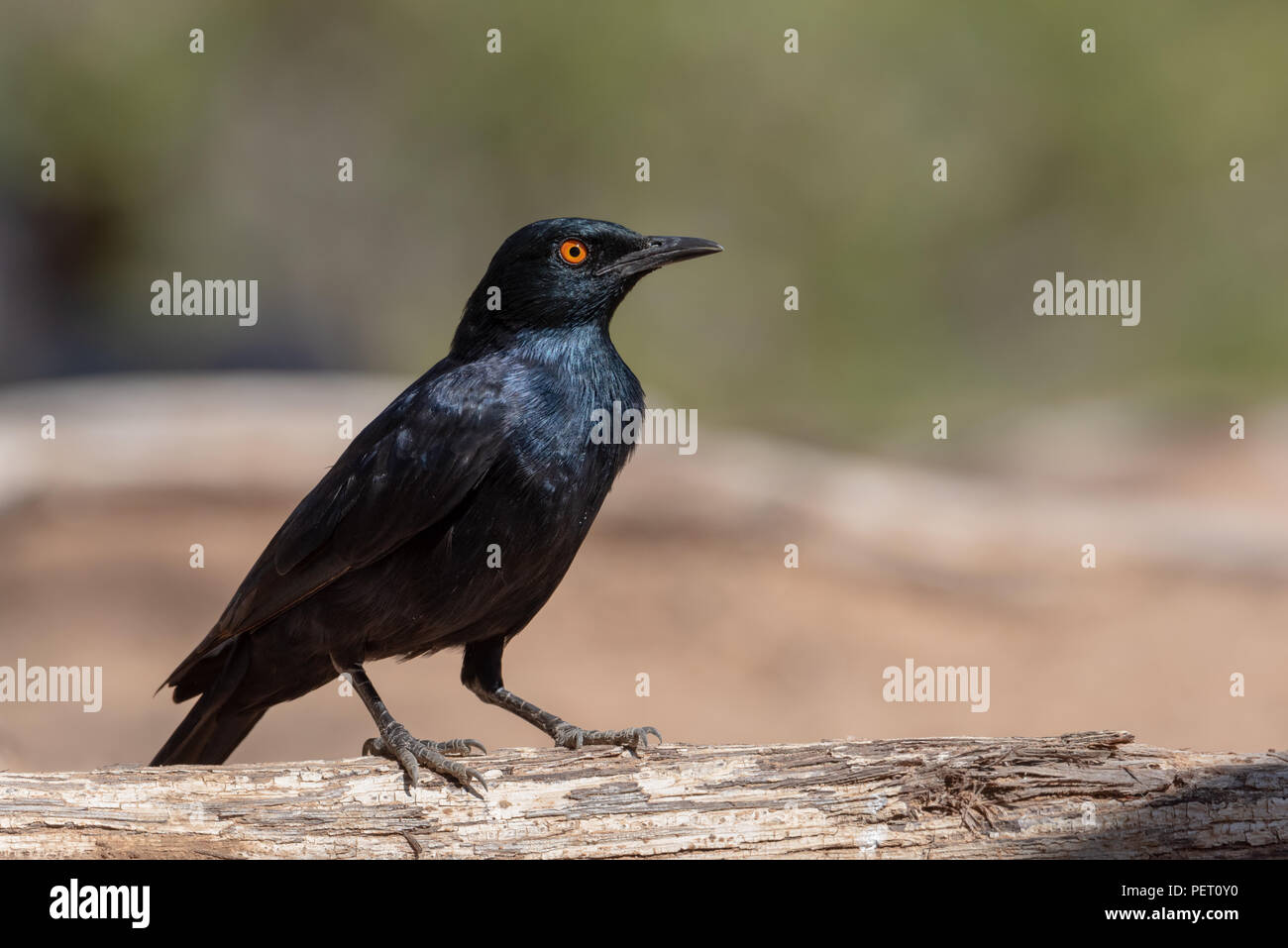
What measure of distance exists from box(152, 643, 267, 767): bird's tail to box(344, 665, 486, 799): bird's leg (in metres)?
0.56

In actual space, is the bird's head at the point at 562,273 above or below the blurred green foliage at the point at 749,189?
below

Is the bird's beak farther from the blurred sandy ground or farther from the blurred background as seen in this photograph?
the blurred background

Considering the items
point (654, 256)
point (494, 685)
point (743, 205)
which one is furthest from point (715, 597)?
point (743, 205)

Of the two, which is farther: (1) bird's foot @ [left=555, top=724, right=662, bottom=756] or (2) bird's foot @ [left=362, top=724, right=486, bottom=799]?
(1) bird's foot @ [left=555, top=724, right=662, bottom=756]

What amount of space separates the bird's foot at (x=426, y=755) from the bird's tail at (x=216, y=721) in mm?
725

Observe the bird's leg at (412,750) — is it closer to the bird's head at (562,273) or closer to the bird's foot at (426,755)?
the bird's foot at (426,755)

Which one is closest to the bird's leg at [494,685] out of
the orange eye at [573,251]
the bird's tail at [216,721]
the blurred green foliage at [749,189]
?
the bird's tail at [216,721]

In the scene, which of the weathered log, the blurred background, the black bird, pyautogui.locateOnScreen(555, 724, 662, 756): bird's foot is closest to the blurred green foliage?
the blurred background

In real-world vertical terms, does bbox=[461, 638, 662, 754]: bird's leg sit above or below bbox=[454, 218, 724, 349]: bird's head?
below

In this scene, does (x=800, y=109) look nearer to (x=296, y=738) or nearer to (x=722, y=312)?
(x=722, y=312)

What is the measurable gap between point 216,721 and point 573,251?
231cm

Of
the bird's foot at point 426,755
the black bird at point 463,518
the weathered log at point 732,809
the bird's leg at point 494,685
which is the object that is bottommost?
the weathered log at point 732,809

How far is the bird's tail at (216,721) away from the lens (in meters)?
5.00

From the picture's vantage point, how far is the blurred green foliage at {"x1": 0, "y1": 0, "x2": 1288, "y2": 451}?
63.4 ft
